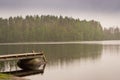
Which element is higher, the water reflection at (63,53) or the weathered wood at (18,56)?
the weathered wood at (18,56)

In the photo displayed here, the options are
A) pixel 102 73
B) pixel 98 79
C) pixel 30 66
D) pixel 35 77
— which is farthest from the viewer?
pixel 30 66

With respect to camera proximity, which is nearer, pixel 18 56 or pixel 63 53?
pixel 18 56

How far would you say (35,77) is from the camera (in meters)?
40.6

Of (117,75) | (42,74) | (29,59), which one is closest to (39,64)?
(29,59)

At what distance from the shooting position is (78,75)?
137 feet

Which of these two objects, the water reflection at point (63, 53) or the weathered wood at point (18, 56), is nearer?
the weathered wood at point (18, 56)

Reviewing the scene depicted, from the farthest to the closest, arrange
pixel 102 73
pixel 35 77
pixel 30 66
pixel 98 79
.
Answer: pixel 30 66, pixel 102 73, pixel 35 77, pixel 98 79

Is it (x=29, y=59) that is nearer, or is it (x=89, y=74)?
(x=89, y=74)

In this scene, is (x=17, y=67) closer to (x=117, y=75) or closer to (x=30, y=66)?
(x=30, y=66)

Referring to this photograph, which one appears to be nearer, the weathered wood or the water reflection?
the weathered wood

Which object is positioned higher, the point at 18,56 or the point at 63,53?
the point at 18,56

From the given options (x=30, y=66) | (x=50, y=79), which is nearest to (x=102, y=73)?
(x=50, y=79)

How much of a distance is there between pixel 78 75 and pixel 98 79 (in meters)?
4.48

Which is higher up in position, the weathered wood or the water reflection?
the weathered wood
